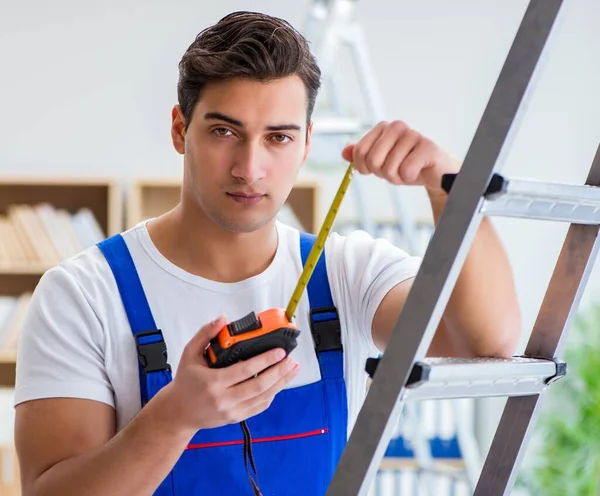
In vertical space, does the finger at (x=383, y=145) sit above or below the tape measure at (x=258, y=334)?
above

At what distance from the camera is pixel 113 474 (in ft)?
4.05

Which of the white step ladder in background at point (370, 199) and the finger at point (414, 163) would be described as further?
the white step ladder in background at point (370, 199)

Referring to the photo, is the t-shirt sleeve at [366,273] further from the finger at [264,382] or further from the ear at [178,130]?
the finger at [264,382]

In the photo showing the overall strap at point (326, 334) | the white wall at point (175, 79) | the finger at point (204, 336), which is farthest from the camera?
the white wall at point (175, 79)

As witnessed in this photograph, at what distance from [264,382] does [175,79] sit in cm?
374

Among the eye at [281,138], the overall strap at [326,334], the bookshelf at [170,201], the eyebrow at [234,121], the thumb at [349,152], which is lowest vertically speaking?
the bookshelf at [170,201]

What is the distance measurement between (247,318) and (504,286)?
42cm

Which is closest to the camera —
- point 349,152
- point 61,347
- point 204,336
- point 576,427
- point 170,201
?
point 204,336

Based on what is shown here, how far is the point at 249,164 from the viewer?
55.4 inches

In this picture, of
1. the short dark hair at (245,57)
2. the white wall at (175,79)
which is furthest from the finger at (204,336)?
the white wall at (175,79)

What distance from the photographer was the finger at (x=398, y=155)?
1138 millimetres

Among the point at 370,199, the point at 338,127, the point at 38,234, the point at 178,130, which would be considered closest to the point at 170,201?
the point at 38,234

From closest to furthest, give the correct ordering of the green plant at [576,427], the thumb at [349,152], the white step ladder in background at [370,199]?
the thumb at [349,152] → the white step ladder in background at [370,199] → the green plant at [576,427]

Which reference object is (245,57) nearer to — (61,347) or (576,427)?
(61,347)
